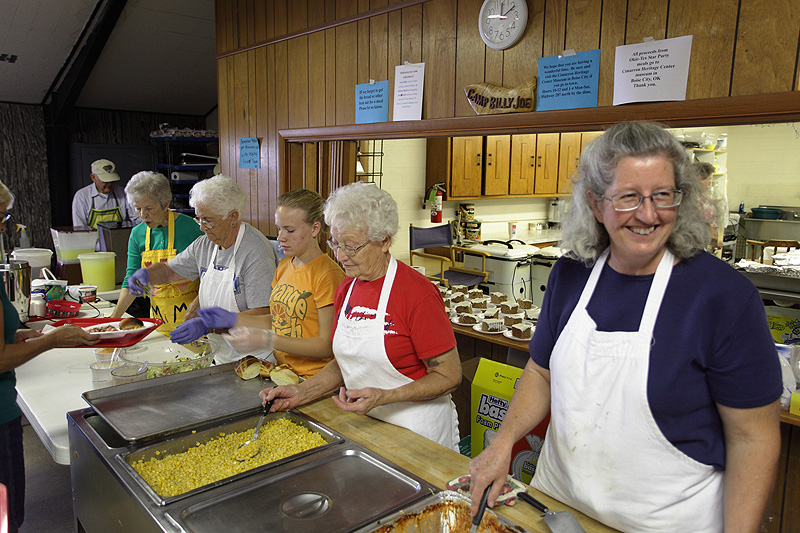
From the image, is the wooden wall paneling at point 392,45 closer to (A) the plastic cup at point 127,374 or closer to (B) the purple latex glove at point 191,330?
(B) the purple latex glove at point 191,330

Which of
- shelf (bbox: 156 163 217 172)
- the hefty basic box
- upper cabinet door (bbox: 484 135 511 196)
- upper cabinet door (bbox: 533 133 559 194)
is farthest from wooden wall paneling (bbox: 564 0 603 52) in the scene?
shelf (bbox: 156 163 217 172)

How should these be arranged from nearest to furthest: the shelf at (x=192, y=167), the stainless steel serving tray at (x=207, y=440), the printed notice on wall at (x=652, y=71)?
the stainless steel serving tray at (x=207, y=440) < the printed notice on wall at (x=652, y=71) < the shelf at (x=192, y=167)

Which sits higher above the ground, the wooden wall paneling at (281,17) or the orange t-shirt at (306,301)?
the wooden wall paneling at (281,17)

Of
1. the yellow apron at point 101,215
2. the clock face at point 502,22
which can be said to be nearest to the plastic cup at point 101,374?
the clock face at point 502,22

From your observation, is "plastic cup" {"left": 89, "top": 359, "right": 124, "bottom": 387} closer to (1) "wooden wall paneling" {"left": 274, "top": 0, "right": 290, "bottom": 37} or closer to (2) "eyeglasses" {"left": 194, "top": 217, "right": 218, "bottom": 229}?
(2) "eyeglasses" {"left": 194, "top": 217, "right": 218, "bottom": 229}

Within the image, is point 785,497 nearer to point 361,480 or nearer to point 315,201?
point 361,480

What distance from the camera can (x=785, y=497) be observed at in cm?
240

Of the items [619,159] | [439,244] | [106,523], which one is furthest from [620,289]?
[439,244]

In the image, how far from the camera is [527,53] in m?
2.47

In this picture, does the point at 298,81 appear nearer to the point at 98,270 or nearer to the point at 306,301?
the point at 306,301

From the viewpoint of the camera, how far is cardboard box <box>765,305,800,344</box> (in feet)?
13.5

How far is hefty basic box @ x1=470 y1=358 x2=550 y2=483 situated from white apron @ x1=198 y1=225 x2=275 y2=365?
1.08 meters

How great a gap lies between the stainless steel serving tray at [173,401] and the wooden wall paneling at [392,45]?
1.80 m

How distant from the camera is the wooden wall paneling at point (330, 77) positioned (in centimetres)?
350
